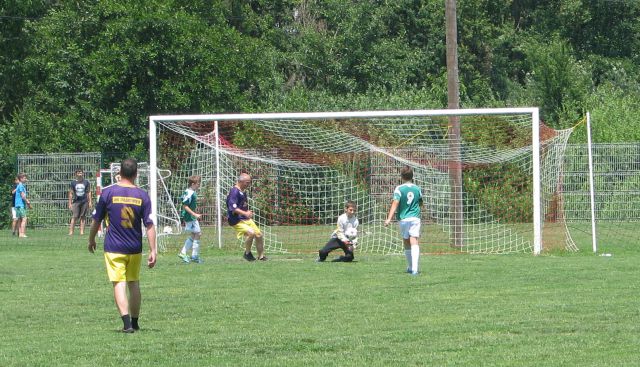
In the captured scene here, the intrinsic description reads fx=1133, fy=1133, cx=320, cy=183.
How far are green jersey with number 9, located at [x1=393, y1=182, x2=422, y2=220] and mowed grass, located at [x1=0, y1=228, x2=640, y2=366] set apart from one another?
0.98 m

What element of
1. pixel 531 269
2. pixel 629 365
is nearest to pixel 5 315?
pixel 629 365

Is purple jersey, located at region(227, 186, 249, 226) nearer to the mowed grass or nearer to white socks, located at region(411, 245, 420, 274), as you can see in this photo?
the mowed grass

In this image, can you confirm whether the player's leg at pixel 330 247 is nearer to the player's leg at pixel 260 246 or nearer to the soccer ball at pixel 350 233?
the soccer ball at pixel 350 233

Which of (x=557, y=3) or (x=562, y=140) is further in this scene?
(x=557, y=3)

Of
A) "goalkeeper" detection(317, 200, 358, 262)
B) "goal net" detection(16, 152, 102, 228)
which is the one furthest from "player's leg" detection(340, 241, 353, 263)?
"goal net" detection(16, 152, 102, 228)

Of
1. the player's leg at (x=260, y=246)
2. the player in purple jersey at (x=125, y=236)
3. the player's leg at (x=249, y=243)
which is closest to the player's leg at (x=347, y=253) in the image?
the player's leg at (x=260, y=246)

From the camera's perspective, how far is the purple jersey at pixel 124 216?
11.4 meters

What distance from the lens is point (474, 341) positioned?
34.1ft

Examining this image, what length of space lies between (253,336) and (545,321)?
10.1 ft

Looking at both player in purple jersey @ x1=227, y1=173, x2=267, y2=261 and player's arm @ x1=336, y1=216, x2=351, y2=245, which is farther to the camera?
player's arm @ x1=336, y1=216, x2=351, y2=245

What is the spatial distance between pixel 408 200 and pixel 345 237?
3.37m

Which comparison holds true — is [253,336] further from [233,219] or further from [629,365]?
[233,219]

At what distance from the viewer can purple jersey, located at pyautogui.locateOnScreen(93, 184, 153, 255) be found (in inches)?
449

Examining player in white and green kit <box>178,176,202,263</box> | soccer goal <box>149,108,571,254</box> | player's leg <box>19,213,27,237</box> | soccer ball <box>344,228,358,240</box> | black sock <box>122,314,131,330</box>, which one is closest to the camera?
black sock <box>122,314,131,330</box>
